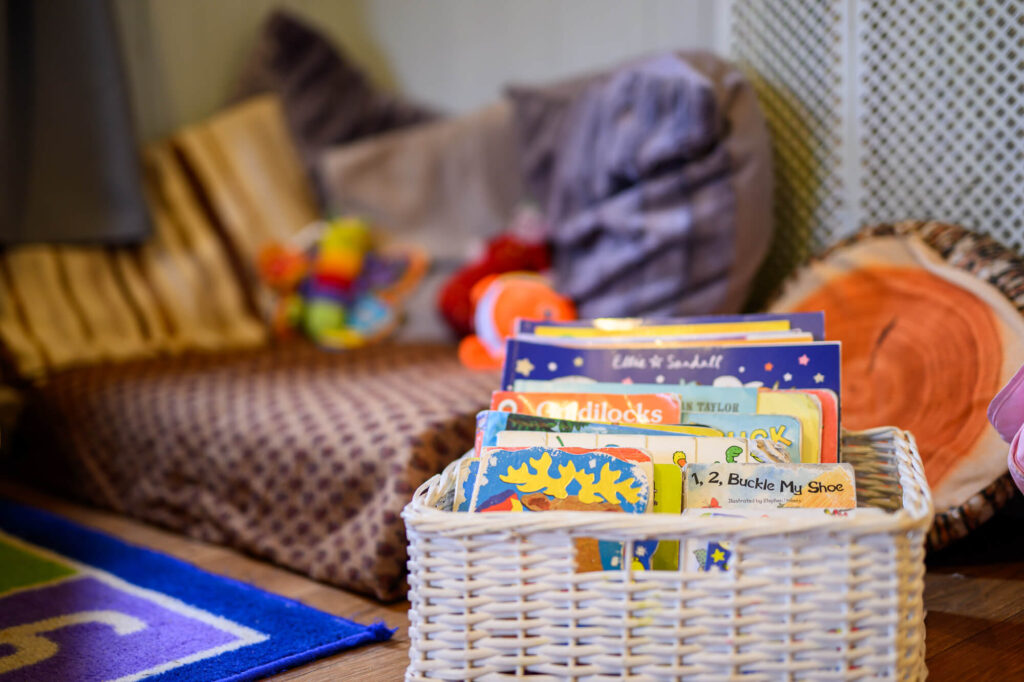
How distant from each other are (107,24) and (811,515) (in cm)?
184

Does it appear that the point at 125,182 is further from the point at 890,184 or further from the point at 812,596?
the point at 812,596

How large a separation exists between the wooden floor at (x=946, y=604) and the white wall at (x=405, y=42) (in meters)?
1.20

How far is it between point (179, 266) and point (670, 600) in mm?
1580

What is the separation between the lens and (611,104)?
5.09 ft

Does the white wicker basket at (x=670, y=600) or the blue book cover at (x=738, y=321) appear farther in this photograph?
the blue book cover at (x=738, y=321)

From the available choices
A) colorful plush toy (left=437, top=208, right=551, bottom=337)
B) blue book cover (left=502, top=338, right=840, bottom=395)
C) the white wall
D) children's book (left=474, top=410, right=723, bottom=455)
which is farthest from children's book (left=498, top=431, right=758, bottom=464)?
the white wall

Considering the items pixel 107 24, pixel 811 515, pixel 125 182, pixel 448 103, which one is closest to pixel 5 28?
pixel 107 24

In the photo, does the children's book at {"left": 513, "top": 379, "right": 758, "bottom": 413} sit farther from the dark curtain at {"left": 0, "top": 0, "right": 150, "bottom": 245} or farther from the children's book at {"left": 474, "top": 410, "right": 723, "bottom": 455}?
the dark curtain at {"left": 0, "top": 0, "right": 150, "bottom": 245}

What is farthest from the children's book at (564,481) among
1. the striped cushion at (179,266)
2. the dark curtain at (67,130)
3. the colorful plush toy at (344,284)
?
the dark curtain at (67,130)

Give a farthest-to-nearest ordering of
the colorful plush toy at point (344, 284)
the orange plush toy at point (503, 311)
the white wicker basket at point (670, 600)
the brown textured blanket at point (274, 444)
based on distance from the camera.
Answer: the colorful plush toy at point (344, 284), the orange plush toy at point (503, 311), the brown textured blanket at point (274, 444), the white wicker basket at point (670, 600)

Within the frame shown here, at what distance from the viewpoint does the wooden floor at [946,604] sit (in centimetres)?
91

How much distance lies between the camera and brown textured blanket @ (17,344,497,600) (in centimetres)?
118

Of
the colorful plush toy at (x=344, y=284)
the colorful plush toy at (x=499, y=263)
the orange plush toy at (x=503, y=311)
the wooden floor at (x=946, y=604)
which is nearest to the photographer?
the wooden floor at (x=946, y=604)

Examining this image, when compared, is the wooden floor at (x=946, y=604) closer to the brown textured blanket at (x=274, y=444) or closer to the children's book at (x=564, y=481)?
the brown textured blanket at (x=274, y=444)
